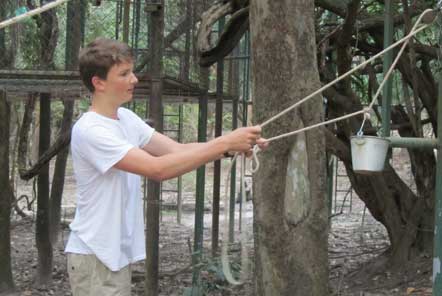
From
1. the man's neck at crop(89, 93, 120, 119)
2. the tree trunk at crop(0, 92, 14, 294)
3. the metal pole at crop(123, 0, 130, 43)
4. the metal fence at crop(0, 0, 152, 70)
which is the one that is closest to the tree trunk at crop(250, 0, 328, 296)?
the man's neck at crop(89, 93, 120, 119)

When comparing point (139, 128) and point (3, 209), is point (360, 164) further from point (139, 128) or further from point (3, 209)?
point (3, 209)

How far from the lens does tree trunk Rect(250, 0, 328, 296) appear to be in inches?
160

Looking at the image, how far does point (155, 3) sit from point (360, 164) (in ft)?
11.8

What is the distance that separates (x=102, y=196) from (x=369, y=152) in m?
1.10

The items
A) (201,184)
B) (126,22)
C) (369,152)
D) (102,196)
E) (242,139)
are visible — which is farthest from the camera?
(201,184)

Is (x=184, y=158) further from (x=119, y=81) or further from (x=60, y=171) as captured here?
(x=60, y=171)

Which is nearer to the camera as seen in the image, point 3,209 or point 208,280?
point 208,280

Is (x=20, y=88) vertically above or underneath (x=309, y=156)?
above

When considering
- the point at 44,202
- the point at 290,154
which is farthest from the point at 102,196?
the point at 44,202

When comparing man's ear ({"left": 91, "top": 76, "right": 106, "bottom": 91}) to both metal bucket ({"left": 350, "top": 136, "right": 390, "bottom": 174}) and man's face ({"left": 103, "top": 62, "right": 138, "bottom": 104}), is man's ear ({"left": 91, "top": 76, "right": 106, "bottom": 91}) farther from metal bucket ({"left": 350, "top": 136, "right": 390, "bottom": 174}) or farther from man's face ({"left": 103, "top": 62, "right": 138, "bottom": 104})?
metal bucket ({"left": 350, "top": 136, "right": 390, "bottom": 174})

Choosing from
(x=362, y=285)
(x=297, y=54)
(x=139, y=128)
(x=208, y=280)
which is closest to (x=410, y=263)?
(x=362, y=285)

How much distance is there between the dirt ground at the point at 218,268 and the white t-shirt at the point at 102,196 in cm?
108

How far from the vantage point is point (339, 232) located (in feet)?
38.3

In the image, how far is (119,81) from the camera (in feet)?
8.86
